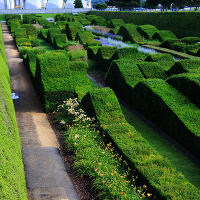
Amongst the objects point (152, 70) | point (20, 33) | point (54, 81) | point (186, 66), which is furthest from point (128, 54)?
point (20, 33)

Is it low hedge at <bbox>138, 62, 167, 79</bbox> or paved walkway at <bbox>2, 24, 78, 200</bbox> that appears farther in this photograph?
low hedge at <bbox>138, 62, 167, 79</bbox>

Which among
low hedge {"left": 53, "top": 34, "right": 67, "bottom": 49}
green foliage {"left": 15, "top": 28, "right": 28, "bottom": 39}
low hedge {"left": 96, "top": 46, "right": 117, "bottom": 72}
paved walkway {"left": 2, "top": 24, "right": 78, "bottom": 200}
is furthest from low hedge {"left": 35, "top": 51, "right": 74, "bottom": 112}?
green foliage {"left": 15, "top": 28, "right": 28, "bottom": 39}

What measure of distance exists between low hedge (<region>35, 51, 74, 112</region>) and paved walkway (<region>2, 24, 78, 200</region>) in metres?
0.71

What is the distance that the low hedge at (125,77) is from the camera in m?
12.7

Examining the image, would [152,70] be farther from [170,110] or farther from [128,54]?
[170,110]

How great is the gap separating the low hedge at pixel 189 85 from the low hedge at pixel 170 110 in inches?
8.7

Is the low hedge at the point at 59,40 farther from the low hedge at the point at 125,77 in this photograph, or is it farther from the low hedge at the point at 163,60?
the low hedge at the point at 125,77

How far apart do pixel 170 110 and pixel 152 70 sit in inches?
186

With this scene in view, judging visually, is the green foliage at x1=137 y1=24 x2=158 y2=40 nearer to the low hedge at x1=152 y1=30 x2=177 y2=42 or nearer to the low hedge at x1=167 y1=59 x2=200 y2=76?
the low hedge at x1=152 y1=30 x2=177 y2=42

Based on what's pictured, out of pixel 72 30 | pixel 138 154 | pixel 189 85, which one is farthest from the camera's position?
pixel 72 30

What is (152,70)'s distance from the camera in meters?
13.7

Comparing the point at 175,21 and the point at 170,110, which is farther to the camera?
the point at 175,21

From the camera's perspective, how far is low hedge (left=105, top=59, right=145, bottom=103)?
12722 mm

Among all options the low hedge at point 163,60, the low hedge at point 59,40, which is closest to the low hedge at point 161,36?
the low hedge at point 59,40
